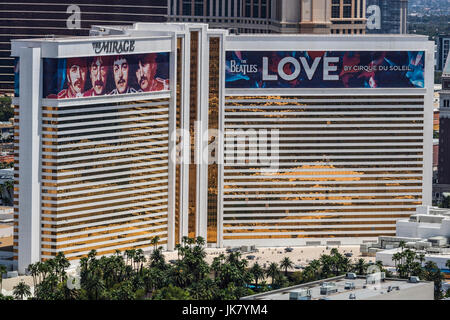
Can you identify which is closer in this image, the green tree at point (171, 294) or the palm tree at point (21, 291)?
the green tree at point (171, 294)

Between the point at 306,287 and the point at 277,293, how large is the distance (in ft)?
19.7

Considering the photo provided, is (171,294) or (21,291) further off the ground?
(171,294)

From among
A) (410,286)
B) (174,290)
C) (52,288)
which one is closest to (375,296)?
(410,286)

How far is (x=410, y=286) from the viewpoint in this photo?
156 meters

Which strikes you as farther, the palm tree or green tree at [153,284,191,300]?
the palm tree

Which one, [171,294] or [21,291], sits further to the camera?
[21,291]

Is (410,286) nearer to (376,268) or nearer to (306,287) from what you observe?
(306,287)
